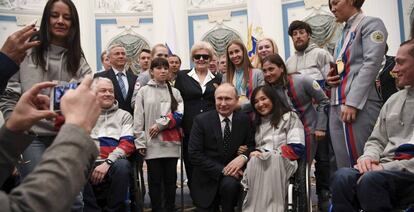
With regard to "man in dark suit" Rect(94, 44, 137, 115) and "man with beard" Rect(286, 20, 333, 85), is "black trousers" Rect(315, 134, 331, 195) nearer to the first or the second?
"man with beard" Rect(286, 20, 333, 85)

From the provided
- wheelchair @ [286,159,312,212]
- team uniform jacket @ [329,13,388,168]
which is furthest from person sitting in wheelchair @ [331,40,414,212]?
wheelchair @ [286,159,312,212]

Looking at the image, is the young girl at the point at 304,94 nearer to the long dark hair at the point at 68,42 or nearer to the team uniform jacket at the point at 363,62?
the team uniform jacket at the point at 363,62

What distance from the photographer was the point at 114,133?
3.75m

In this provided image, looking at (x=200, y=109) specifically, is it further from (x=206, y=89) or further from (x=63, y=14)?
(x=63, y=14)

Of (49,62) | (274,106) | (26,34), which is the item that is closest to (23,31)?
(26,34)

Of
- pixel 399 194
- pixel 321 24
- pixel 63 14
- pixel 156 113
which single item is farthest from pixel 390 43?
pixel 63 14

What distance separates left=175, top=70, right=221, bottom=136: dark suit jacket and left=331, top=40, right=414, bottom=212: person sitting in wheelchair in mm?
1870

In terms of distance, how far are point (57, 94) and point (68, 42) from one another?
110cm

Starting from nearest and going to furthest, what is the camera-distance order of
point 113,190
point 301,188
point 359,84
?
point 359,84 < point 301,188 < point 113,190

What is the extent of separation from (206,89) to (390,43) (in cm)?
633

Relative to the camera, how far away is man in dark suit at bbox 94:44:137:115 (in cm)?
423

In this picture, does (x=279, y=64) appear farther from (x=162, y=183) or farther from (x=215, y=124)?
(x=162, y=183)

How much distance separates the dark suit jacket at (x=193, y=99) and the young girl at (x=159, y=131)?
0.28 feet

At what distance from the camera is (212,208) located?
11.0 ft
